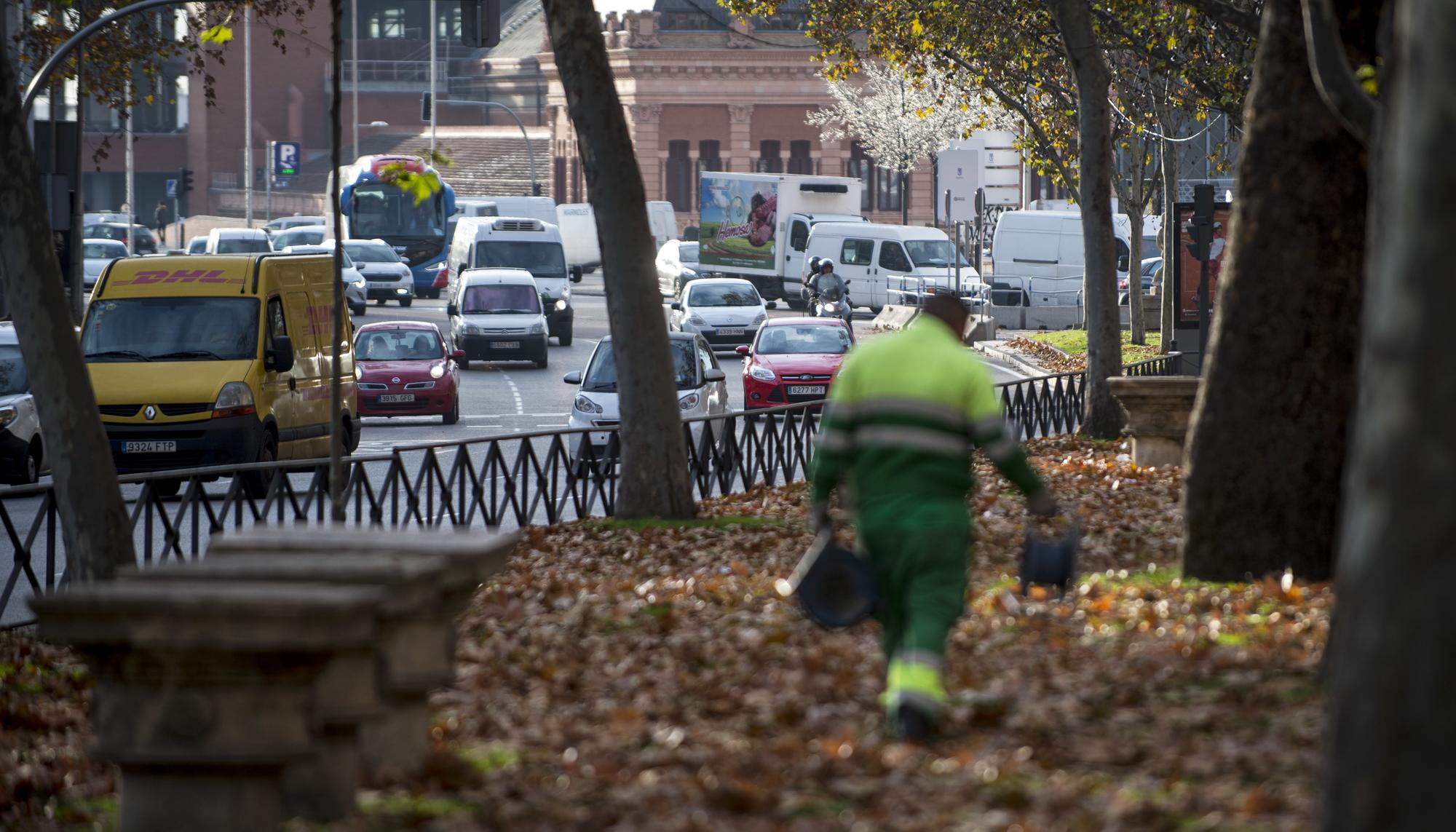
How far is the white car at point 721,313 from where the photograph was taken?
4134cm

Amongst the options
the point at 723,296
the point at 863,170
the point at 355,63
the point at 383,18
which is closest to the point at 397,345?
the point at 723,296

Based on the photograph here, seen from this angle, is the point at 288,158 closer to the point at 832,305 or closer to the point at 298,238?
the point at 298,238

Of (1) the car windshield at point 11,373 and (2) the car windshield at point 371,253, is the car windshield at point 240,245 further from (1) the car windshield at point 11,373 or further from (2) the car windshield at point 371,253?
A: (1) the car windshield at point 11,373

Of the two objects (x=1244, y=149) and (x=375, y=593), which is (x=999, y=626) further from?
(x=375, y=593)

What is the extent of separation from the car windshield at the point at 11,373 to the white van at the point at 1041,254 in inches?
1249

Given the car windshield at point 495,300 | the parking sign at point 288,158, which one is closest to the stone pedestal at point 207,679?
the car windshield at point 495,300

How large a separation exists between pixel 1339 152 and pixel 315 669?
564cm

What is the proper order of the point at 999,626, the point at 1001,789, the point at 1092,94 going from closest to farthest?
the point at 1001,789, the point at 999,626, the point at 1092,94

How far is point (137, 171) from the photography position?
3686 inches

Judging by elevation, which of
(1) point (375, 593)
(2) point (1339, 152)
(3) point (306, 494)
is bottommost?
(3) point (306, 494)

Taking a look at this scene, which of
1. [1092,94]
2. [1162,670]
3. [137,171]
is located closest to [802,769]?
[1162,670]

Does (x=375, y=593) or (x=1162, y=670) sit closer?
(x=375, y=593)

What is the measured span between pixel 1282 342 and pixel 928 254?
42790 mm

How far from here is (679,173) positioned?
83188 millimetres
